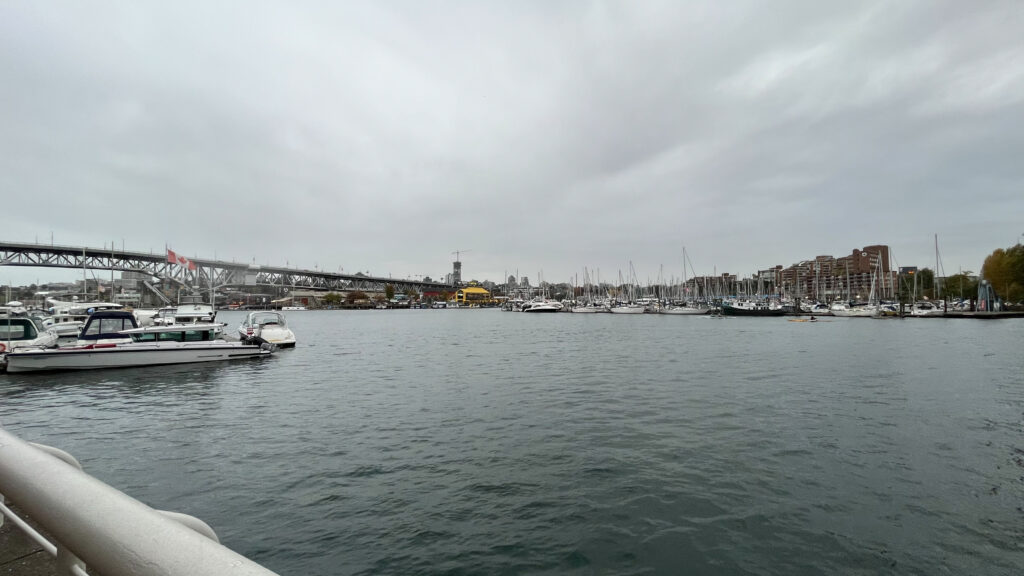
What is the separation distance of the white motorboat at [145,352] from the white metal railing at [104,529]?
29566 mm

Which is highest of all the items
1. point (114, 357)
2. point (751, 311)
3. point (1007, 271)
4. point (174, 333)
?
point (1007, 271)

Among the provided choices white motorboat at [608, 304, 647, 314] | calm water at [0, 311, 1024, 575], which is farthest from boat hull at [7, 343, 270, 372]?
white motorboat at [608, 304, 647, 314]

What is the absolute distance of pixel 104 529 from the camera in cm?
157

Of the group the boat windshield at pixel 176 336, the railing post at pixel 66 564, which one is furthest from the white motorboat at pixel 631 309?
the railing post at pixel 66 564

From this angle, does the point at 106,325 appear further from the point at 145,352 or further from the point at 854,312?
the point at 854,312

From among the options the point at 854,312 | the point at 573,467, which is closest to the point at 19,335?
the point at 573,467

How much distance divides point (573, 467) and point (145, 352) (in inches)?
1037

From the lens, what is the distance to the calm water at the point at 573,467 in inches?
278

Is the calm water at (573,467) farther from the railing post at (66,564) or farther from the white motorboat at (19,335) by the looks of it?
the white motorboat at (19,335)

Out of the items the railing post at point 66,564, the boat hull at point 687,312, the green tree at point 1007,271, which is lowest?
the boat hull at point 687,312

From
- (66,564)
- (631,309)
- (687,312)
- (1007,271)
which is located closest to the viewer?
(66,564)

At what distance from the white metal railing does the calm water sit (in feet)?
17.8

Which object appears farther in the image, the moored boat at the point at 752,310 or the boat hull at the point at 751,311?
the moored boat at the point at 752,310

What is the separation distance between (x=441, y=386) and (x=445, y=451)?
9086 millimetres
